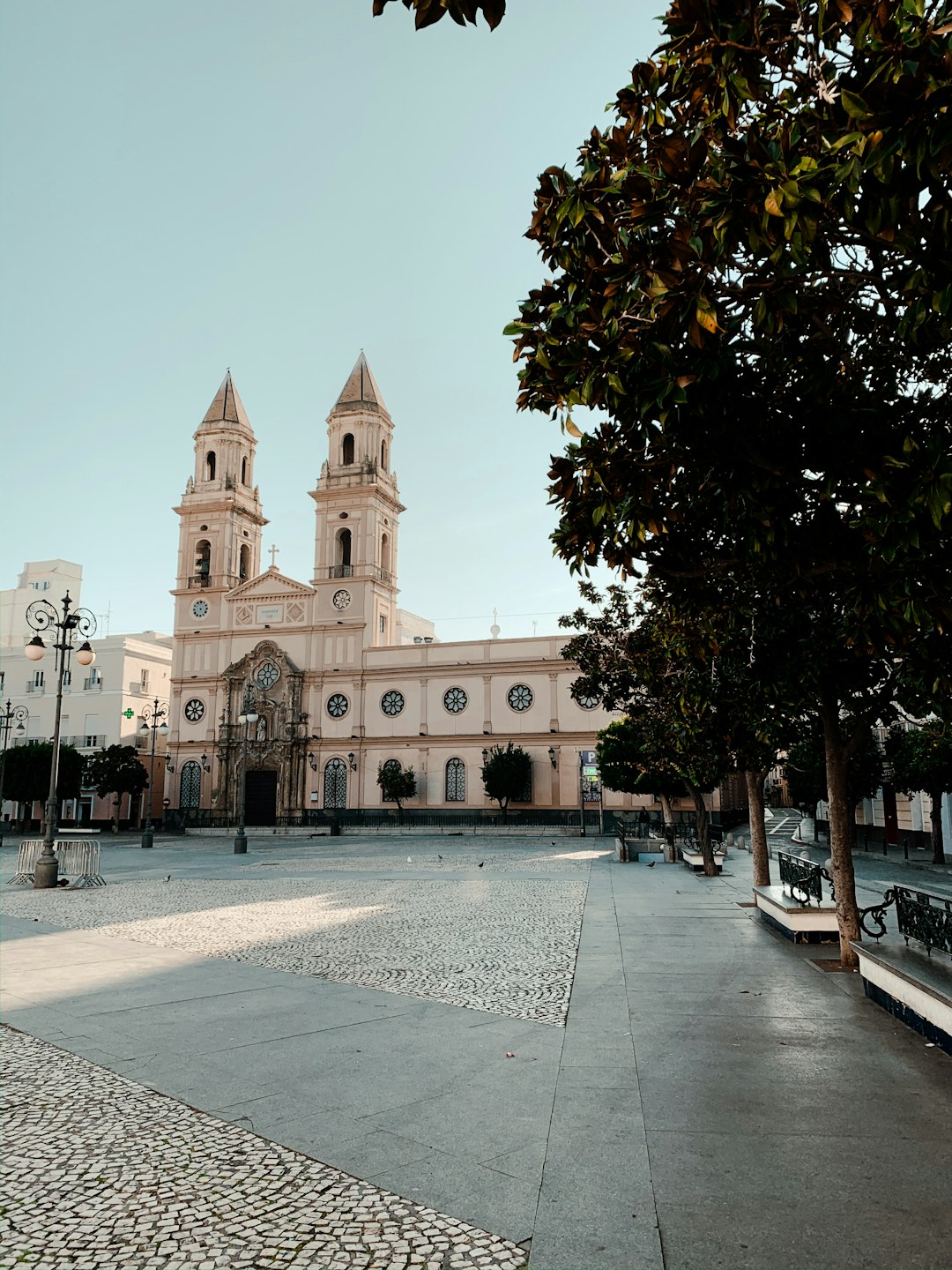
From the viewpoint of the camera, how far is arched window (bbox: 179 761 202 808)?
179ft

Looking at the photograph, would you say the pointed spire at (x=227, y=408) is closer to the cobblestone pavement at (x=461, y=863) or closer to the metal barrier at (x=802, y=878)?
the cobblestone pavement at (x=461, y=863)

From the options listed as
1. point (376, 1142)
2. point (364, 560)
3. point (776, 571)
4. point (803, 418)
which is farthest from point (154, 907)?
point (364, 560)

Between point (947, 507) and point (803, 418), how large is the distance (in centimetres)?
147

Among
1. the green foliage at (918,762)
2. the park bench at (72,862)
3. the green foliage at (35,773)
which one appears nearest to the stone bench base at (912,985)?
the green foliage at (918,762)

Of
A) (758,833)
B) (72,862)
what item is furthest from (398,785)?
(758,833)

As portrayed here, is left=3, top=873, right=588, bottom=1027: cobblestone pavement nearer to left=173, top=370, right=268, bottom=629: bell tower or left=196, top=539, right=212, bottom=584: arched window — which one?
left=173, top=370, right=268, bottom=629: bell tower

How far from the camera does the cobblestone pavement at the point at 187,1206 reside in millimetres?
3451

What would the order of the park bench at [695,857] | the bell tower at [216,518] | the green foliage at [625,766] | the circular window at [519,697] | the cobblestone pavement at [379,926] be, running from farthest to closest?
the bell tower at [216,518]
the circular window at [519,697]
the green foliage at [625,766]
the park bench at [695,857]
the cobblestone pavement at [379,926]

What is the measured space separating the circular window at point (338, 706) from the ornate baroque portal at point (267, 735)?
165cm

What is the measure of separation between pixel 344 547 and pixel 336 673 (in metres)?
7.97

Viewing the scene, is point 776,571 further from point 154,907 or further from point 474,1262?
point 154,907

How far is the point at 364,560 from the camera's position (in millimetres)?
54094

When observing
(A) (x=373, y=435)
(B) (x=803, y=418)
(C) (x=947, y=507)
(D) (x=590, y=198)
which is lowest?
(C) (x=947, y=507)

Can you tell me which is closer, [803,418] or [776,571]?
[803,418]
